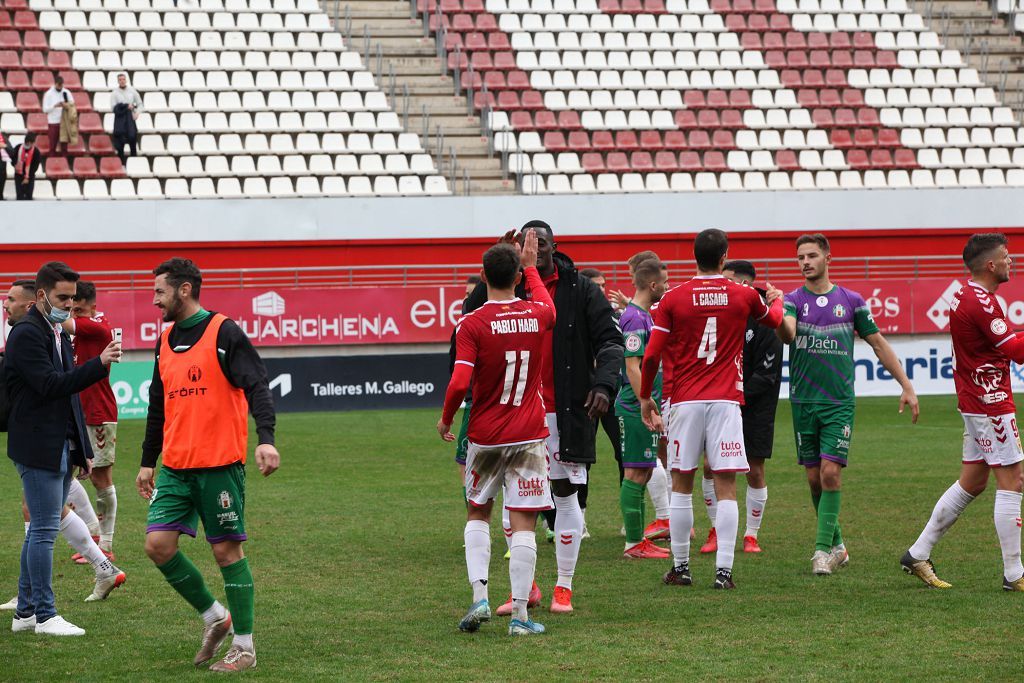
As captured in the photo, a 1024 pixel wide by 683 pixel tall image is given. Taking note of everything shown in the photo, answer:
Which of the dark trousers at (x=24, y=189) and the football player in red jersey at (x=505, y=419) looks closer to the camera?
the football player in red jersey at (x=505, y=419)

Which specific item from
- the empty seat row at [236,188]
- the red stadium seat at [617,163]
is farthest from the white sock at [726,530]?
the red stadium seat at [617,163]

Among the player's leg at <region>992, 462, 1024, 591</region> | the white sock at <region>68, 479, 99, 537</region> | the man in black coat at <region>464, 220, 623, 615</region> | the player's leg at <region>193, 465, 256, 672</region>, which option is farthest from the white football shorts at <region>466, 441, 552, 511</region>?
the white sock at <region>68, 479, 99, 537</region>

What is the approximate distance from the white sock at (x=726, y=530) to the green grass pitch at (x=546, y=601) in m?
0.21

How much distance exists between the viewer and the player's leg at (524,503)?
6727 mm

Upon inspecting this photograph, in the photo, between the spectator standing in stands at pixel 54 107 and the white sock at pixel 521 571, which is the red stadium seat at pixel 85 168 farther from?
the white sock at pixel 521 571

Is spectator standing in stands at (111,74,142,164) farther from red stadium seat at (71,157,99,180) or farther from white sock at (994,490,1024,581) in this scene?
white sock at (994,490,1024,581)

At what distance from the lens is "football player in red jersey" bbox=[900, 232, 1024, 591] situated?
7535 mm

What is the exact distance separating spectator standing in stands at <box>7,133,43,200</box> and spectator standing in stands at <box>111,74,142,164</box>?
1878mm

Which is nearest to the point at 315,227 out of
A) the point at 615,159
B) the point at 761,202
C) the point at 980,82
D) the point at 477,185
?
the point at 477,185

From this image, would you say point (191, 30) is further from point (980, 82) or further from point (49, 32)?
point (980, 82)

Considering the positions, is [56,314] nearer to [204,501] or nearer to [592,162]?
[204,501]

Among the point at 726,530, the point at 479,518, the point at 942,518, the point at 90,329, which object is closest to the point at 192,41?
the point at 90,329

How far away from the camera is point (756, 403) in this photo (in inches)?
367

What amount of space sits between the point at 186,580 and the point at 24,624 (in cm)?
141
